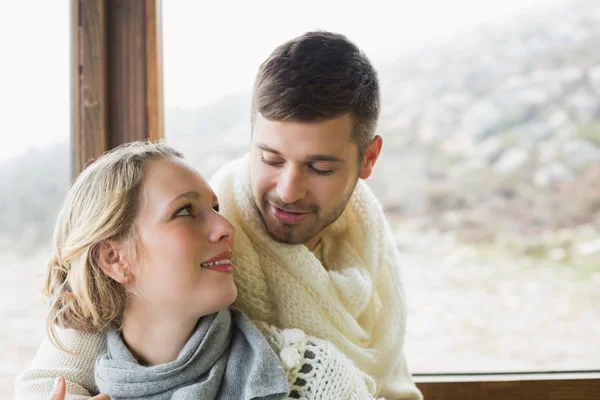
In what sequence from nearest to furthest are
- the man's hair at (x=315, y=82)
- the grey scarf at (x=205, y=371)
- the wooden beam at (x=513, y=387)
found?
the grey scarf at (x=205, y=371), the man's hair at (x=315, y=82), the wooden beam at (x=513, y=387)

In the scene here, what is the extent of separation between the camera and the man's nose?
1.37m

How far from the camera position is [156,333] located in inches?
47.8

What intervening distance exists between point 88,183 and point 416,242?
3.61ft

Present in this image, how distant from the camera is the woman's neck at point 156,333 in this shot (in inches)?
47.6

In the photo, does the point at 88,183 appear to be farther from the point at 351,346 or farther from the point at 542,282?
the point at 542,282

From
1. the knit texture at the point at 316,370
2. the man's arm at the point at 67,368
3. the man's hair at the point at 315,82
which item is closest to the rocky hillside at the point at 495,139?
the man's hair at the point at 315,82

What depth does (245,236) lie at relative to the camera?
1440 millimetres

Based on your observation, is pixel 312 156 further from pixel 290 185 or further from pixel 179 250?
pixel 179 250

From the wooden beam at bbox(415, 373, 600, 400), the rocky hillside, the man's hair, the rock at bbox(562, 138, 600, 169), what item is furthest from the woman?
the rock at bbox(562, 138, 600, 169)

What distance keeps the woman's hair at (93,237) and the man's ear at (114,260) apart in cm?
1

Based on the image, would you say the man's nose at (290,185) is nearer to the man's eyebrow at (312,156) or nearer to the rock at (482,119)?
the man's eyebrow at (312,156)

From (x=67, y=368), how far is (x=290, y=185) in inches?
22.4

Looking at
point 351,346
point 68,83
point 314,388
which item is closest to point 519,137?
point 351,346

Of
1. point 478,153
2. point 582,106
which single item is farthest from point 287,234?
point 582,106
